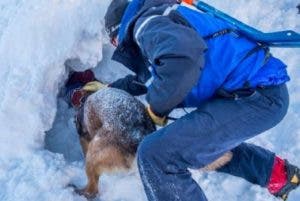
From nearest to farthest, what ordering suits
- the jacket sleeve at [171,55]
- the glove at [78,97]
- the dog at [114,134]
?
1. the jacket sleeve at [171,55]
2. the dog at [114,134]
3. the glove at [78,97]

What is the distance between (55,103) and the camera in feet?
16.0

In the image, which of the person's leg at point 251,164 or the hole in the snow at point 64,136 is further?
the hole in the snow at point 64,136

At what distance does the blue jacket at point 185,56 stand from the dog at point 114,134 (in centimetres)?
51

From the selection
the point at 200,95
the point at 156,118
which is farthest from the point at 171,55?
the point at 156,118

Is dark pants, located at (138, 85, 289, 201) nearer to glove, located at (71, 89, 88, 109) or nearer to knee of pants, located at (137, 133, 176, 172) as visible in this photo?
knee of pants, located at (137, 133, 176, 172)

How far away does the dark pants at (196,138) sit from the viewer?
3424mm

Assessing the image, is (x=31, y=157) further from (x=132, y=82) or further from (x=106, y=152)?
(x=132, y=82)

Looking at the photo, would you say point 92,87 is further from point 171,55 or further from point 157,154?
point 171,55

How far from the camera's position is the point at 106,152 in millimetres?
4062

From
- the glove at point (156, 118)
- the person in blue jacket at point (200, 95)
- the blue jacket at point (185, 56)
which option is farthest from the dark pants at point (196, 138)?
the glove at point (156, 118)

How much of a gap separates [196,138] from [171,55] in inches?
23.7

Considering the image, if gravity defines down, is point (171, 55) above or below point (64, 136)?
above

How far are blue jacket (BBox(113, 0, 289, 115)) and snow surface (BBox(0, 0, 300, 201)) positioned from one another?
3.49 ft

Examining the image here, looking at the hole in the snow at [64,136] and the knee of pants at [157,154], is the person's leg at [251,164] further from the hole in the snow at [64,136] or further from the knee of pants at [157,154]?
the hole in the snow at [64,136]
